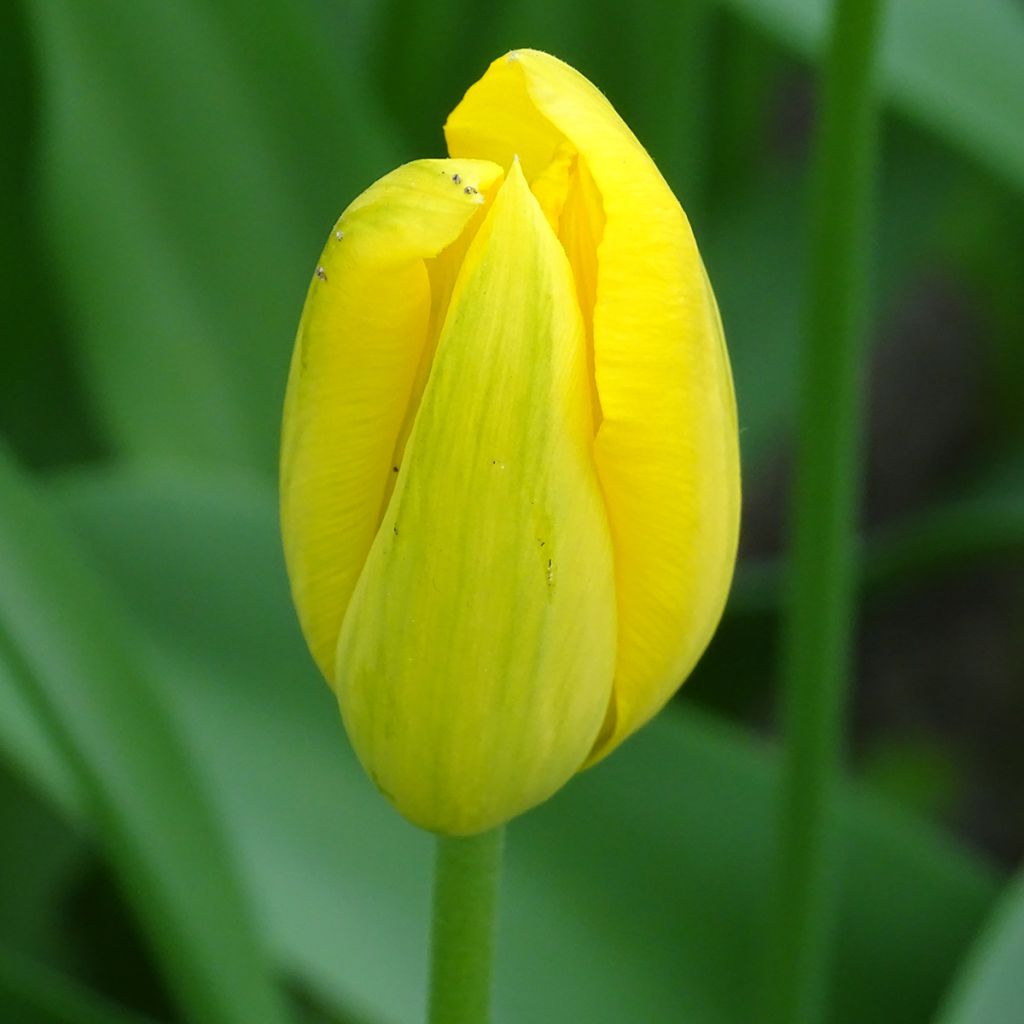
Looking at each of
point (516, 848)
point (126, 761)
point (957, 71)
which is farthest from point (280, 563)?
point (957, 71)

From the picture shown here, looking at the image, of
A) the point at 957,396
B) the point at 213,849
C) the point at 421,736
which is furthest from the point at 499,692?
the point at 957,396

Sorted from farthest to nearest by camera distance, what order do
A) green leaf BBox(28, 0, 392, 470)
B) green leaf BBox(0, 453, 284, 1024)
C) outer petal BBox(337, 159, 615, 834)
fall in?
green leaf BBox(28, 0, 392, 470) → green leaf BBox(0, 453, 284, 1024) → outer petal BBox(337, 159, 615, 834)

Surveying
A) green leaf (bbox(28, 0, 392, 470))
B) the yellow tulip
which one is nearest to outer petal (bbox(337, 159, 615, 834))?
the yellow tulip

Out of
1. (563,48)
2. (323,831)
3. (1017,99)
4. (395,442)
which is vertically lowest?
(323,831)

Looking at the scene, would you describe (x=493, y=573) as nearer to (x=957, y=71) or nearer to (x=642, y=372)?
(x=642, y=372)

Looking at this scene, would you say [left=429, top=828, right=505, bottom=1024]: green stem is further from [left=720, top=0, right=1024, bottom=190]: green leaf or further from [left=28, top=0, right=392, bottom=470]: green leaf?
[left=28, top=0, right=392, bottom=470]: green leaf

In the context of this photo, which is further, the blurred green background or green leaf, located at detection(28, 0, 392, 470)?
green leaf, located at detection(28, 0, 392, 470)

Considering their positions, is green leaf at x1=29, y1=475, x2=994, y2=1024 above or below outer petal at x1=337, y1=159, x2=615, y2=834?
below

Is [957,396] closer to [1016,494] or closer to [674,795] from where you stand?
[1016,494]
